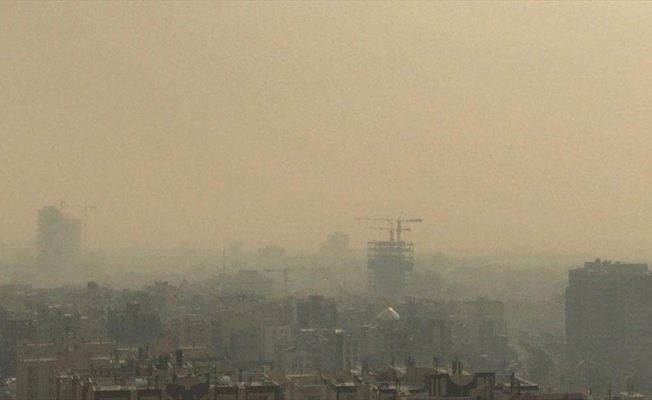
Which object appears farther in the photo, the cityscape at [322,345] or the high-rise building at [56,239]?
the high-rise building at [56,239]

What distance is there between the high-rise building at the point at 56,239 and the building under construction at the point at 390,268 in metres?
19.8

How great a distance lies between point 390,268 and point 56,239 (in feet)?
78.2

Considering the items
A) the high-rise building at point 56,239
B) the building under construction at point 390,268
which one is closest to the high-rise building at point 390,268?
the building under construction at point 390,268

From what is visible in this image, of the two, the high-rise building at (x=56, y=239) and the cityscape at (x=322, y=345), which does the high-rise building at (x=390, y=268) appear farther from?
the high-rise building at (x=56, y=239)

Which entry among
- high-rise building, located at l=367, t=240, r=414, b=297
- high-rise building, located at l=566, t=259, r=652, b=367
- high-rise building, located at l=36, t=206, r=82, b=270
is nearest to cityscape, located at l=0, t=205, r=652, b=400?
high-rise building, located at l=566, t=259, r=652, b=367

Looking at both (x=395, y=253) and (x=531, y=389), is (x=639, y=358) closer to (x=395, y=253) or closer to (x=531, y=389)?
(x=531, y=389)

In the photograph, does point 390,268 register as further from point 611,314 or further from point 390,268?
point 611,314

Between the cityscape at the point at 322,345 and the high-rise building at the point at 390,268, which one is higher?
the high-rise building at the point at 390,268

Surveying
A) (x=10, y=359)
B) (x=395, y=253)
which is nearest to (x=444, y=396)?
(x=10, y=359)

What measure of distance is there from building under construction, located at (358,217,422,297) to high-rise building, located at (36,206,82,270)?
64.9 feet

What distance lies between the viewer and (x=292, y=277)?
75938 mm

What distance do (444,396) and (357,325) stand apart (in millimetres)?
16696

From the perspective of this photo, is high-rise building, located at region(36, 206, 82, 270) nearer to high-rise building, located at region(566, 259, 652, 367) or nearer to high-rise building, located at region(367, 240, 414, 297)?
high-rise building, located at region(367, 240, 414, 297)

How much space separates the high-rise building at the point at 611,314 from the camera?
107 ft
